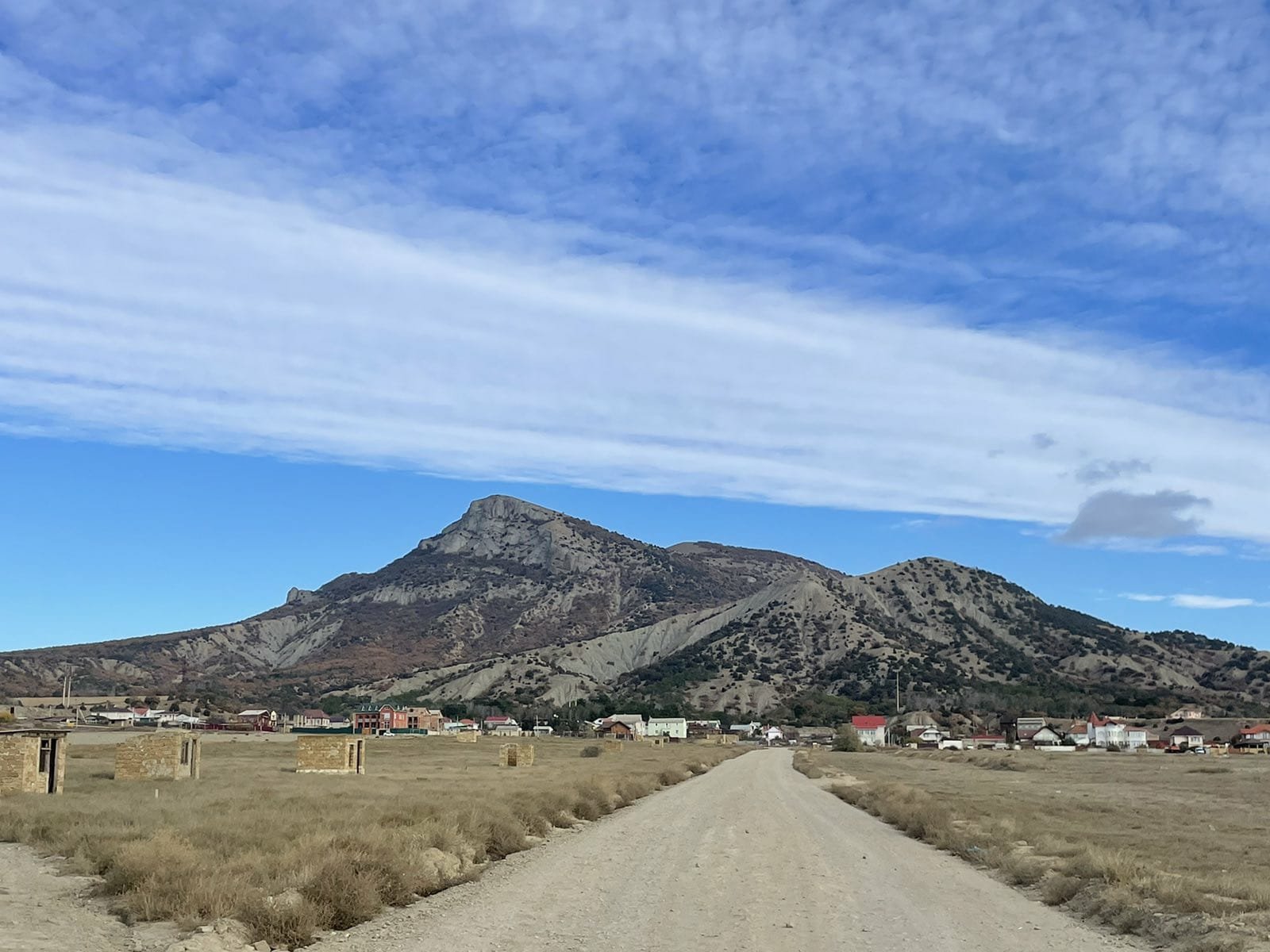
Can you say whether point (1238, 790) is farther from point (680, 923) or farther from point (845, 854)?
point (680, 923)

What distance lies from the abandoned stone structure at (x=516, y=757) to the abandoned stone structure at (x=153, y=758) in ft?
88.1

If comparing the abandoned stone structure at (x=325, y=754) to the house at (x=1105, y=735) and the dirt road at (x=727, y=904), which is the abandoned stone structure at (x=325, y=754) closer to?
the dirt road at (x=727, y=904)

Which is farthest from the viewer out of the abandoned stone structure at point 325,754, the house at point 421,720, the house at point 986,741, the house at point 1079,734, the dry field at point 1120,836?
the house at point 421,720

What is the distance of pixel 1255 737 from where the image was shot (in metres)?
122

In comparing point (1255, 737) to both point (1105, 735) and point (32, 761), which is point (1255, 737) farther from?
point (32, 761)

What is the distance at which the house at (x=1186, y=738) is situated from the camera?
123m

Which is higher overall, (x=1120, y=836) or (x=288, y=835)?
(x=288, y=835)

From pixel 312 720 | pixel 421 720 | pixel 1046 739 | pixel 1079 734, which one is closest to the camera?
pixel 1046 739

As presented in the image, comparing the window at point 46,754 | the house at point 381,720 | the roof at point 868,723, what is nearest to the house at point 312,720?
the house at point 381,720

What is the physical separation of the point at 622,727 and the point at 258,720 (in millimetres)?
52076

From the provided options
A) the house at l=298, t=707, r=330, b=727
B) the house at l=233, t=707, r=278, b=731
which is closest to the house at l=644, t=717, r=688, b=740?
the house at l=298, t=707, r=330, b=727

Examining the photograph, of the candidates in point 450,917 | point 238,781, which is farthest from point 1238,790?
point 450,917

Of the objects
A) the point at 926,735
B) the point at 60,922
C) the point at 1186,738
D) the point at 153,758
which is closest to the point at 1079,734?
the point at 1186,738

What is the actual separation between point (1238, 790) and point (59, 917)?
172ft
